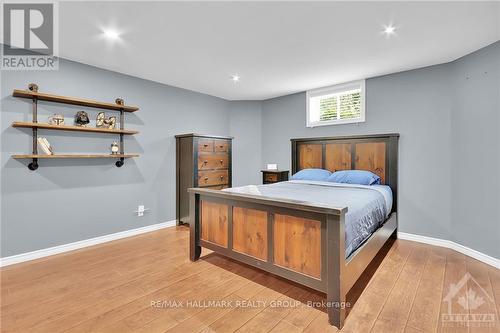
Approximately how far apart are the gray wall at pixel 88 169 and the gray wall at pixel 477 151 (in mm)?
4009

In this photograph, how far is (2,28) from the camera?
2342mm

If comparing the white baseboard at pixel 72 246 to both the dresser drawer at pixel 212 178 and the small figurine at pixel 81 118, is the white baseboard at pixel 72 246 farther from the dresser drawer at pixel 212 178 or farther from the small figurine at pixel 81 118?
the small figurine at pixel 81 118

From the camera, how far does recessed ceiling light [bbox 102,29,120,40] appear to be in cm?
240

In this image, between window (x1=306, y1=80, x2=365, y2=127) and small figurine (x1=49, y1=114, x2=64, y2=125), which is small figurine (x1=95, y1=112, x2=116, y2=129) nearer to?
small figurine (x1=49, y1=114, x2=64, y2=125)

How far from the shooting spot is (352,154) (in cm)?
390

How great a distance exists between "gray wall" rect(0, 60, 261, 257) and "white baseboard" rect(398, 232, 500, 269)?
3.80 metres

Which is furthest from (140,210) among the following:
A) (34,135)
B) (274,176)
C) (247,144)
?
(247,144)

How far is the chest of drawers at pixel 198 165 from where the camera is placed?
3.98 meters

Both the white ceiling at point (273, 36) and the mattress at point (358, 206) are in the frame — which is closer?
the mattress at point (358, 206)

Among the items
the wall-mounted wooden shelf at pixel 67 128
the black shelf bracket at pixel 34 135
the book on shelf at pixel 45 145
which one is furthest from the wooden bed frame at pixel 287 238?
the black shelf bracket at pixel 34 135

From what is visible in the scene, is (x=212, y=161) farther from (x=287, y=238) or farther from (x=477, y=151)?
(x=477, y=151)

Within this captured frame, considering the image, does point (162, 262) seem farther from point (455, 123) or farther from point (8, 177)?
point (455, 123)

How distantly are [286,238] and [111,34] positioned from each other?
2.66m

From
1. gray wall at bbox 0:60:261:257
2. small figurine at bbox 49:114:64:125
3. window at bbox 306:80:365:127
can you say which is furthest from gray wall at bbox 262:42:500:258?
small figurine at bbox 49:114:64:125
